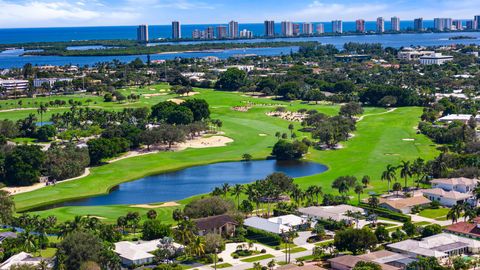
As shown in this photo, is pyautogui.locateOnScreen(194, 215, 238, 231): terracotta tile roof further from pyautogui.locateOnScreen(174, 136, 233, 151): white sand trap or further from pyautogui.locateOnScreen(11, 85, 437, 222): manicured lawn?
pyautogui.locateOnScreen(174, 136, 233, 151): white sand trap

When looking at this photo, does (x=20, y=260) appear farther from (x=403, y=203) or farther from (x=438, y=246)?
(x=403, y=203)

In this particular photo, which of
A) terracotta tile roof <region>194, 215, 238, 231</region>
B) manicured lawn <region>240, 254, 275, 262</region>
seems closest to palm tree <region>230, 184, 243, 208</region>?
terracotta tile roof <region>194, 215, 238, 231</region>

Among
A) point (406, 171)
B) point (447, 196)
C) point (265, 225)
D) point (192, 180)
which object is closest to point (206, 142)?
point (192, 180)

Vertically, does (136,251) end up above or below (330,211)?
below

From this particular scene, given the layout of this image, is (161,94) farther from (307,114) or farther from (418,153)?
(418,153)

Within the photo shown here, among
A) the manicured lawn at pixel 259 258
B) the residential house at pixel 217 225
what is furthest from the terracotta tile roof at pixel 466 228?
the residential house at pixel 217 225

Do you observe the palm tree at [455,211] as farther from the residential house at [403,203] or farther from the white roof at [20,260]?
the white roof at [20,260]

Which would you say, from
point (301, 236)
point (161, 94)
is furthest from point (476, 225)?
point (161, 94)
